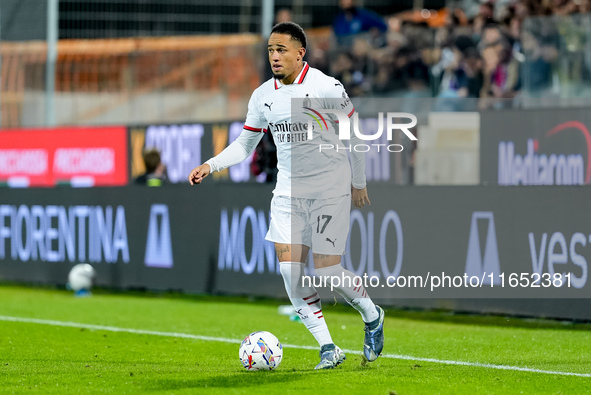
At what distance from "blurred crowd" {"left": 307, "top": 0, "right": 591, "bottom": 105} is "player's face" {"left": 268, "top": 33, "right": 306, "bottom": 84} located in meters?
6.76

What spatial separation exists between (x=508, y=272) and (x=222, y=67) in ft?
23.7

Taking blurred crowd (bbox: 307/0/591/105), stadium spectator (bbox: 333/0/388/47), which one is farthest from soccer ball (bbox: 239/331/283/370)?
stadium spectator (bbox: 333/0/388/47)

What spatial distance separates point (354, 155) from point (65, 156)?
1169 cm

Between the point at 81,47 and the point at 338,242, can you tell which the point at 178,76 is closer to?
the point at 81,47

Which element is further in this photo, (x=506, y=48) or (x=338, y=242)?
(x=506, y=48)

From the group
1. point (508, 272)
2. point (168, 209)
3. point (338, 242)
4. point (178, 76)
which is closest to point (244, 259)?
point (168, 209)

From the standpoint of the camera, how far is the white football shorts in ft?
24.6

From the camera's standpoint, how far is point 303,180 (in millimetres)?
7551

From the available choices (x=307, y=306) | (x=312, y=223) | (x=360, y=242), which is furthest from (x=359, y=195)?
(x=360, y=242)

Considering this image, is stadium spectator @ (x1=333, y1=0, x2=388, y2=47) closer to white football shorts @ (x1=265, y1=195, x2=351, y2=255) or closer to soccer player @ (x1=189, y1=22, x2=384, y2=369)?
soccer player @ (x1=189, y1=22, x2=384, y2=369)

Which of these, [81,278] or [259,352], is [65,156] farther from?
[259,352]

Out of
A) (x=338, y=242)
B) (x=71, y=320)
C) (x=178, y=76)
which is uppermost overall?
(x=178, y=76)

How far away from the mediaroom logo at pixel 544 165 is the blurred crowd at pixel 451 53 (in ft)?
5.38

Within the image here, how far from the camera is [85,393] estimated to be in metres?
6.91
